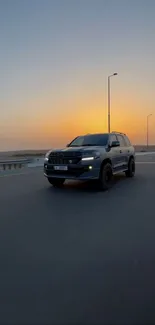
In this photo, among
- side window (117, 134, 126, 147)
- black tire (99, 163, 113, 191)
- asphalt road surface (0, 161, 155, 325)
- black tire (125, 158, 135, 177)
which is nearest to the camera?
asphalt road surface (0, 161, 155, 325)

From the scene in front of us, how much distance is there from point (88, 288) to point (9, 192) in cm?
666

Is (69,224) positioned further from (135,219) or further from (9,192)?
(9,192)

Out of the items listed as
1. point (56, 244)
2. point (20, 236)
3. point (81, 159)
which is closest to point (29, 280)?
point (56, 244)

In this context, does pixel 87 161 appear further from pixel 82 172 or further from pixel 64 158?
pixel 64 158

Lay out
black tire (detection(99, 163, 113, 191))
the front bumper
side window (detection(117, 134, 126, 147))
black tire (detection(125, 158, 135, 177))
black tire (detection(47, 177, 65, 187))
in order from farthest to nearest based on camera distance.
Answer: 1. black tire (detection(125, 158, 135, 177))
2. side window (detection(117, 134, 126, 147))
3. black tire (detection(47, 177, 65, 187))
4. black tire (detection(99, 163, 113, 191))
5. the front bumper

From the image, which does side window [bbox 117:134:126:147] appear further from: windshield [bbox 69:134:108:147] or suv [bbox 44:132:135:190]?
windshield [bbox 69:134:108:147]

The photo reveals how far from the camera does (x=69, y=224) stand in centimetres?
558

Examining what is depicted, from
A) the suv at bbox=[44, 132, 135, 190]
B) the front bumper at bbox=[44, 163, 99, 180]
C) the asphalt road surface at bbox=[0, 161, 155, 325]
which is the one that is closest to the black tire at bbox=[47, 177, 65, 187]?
the suv at bbox=[44, 132, 135, 190]

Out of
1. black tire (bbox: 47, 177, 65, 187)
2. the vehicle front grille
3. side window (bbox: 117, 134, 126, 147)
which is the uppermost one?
side window (bbox: 117, 134, 126, 147)

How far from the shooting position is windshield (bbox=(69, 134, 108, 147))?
410 inches

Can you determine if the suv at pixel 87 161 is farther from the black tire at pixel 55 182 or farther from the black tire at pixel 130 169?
the black tire at pixel 130 169

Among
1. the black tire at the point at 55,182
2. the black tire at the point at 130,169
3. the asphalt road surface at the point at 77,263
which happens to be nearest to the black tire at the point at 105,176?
the black tire at the point at 55,182

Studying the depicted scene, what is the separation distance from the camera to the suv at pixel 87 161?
8.98 m

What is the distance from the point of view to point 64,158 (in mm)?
9242
